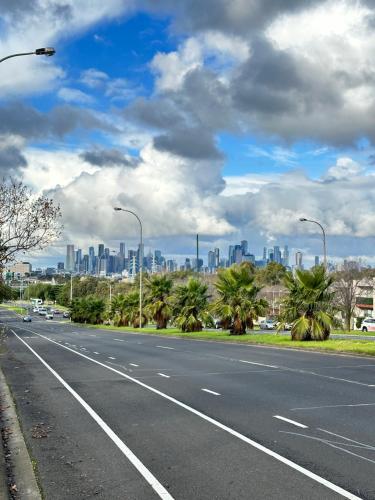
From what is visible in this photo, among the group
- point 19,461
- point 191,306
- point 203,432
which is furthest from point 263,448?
point 191,306

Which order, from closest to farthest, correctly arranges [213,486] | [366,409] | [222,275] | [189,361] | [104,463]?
1. [213,486]
2. [104,463]
3. [366,409]
4. [189,361]
5. [222,275]

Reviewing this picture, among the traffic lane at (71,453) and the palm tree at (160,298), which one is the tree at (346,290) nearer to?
the palm tree at (160,298)

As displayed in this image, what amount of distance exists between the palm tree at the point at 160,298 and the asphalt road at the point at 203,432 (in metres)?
37.7

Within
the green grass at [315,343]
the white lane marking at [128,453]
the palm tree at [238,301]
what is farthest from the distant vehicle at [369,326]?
the white lane marking at [128,453]

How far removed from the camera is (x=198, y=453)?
8.87m

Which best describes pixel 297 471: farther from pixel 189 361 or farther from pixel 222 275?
Result: pixel 222 275

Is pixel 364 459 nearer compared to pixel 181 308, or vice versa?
pixel 364 459

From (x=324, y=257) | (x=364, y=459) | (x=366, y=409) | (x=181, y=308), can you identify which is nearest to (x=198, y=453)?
(x=364, y=459)

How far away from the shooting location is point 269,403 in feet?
43.4

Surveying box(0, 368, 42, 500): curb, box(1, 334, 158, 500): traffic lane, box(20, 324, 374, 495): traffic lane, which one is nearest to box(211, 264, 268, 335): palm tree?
box(20, 324, 374, 495): traffic lane

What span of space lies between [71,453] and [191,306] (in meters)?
40.8

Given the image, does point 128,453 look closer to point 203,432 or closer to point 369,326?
point 203,432

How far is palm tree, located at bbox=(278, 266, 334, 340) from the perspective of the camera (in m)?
32.4

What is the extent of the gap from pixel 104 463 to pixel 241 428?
2934 mm
